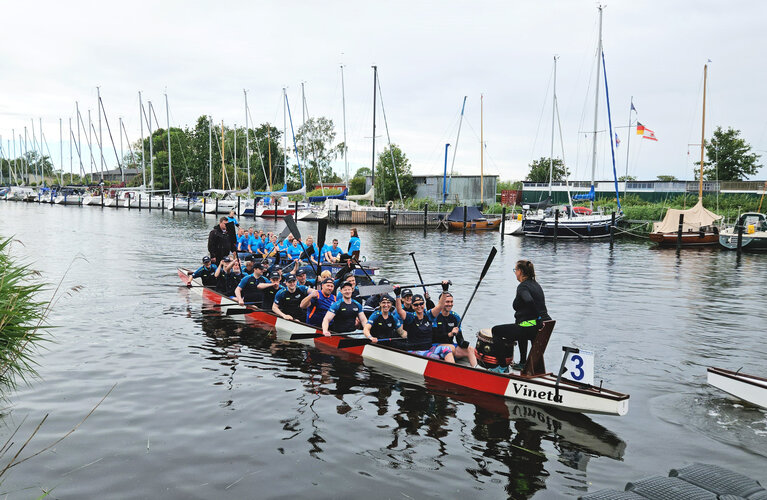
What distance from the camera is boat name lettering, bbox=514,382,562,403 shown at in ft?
29.7

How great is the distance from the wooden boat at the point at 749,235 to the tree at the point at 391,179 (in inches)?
1611

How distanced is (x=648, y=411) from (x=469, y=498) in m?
4.52

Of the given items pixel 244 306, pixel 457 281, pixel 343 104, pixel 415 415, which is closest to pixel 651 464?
pixel 415 415

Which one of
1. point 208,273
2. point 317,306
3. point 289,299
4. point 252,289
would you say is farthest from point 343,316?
point 208,273

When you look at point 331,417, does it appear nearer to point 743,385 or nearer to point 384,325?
point 384,325

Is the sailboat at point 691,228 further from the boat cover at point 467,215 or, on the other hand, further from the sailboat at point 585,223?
the boat cover at point 467,215

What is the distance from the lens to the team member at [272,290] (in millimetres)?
15094

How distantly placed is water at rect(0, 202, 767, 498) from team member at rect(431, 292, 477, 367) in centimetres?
104

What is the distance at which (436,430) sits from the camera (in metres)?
8.74

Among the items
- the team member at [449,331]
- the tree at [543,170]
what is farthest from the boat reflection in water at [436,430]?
the tree at [543,170]

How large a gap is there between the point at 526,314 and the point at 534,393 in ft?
4.17

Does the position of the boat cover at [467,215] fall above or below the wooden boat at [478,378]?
above

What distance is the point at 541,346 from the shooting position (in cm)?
929

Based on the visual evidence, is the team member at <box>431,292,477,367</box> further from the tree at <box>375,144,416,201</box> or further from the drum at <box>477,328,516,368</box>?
the tree at <box>375,144,416,201</box>
